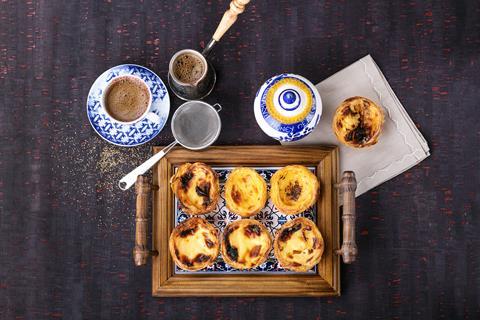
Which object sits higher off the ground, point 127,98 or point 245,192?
point 127,98

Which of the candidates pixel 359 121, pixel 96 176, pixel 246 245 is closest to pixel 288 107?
pixel 359 121

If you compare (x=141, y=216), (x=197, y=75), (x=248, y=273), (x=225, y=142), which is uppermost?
(x=197, y=75)

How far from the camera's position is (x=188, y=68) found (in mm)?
945

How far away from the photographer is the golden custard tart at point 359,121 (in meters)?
0.92

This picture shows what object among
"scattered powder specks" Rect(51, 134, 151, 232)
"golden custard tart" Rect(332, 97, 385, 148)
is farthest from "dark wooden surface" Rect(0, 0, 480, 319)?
"golden custard tart" Rect(332, 97, 385, 148)

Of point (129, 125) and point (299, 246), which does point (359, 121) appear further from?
point (129, 125)

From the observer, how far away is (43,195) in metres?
1.01

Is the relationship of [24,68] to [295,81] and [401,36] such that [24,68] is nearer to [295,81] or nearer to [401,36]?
[295,81]

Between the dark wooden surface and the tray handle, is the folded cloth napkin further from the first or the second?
the tray handle

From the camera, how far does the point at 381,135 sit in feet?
3.22

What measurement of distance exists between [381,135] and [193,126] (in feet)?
1.17

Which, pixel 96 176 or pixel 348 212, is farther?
pixel 96 176

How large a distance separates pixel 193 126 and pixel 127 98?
133 millimetres

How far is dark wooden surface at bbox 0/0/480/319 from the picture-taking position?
984mm
